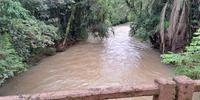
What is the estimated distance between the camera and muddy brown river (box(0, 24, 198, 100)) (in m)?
6.94

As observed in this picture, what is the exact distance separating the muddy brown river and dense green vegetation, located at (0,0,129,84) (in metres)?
0.45

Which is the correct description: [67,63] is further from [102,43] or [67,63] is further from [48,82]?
[102,43]

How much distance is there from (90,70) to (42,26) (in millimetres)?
1984

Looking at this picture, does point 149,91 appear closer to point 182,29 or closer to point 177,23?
point 177,23

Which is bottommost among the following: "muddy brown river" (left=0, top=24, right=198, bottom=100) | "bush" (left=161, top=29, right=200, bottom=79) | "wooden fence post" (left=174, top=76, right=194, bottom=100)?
"muddy brown river" (left=0, top=24, right=198, bottom=100)

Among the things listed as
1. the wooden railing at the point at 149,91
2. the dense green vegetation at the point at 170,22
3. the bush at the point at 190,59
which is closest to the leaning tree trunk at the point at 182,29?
the dense green vegetation at the point at 170,22

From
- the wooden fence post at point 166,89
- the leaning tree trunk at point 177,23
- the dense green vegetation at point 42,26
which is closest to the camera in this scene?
the wooden fence post at point 166,89

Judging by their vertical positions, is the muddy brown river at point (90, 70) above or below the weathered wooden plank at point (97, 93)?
below

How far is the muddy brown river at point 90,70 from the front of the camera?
6937 mm

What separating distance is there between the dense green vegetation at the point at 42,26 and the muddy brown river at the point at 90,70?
0.45 metres

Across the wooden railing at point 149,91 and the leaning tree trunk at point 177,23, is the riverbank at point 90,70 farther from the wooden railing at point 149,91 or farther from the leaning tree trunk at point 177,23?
the wooden railing at point 149,91

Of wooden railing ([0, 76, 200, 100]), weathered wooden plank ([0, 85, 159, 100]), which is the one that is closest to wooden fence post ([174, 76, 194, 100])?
wooden railing ([0, 76, 200, 100])

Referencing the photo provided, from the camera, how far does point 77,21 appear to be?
1243cm

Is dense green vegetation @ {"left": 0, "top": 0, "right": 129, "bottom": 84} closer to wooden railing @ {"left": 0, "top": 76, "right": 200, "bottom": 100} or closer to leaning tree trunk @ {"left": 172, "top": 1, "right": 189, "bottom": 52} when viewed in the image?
Result: wooden railing @ {"left": 0, "top": 76, "right": 200, "bottom": 100}
